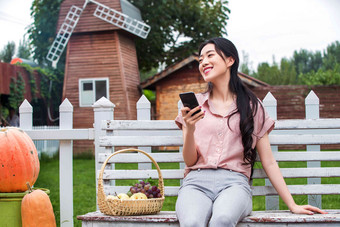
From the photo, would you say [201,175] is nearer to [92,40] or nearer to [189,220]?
[189,220]

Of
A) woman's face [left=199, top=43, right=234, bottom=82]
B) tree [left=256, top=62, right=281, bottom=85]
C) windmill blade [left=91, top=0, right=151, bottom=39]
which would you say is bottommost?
woman's face [left=199, top=43, right=234, bottom=82]

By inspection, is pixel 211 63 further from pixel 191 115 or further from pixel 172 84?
pixel 172 84

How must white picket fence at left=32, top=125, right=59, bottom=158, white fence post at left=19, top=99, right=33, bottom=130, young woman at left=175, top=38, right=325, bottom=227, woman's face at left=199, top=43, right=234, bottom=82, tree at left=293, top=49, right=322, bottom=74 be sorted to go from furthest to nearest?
tree at left=293, top=49, right=322, bottom=74, white picket fence at left=32, top=125, right=59, bottom=158, white fence post at left=19, top=99, right=33, bottom=130, woman's face at left=199, top=43, right=234, bottom=82, young woman at left=175, top=38, right=325, bottom=227

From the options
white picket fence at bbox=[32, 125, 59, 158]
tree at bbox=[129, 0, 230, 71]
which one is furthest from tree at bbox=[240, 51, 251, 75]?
white picket fence at bbox=[32, 125, 59, 158]

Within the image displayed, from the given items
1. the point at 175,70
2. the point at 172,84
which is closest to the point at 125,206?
the point at 175,70

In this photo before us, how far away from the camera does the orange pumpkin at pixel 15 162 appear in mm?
3697

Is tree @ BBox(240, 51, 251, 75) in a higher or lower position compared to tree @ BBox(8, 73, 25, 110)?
higher

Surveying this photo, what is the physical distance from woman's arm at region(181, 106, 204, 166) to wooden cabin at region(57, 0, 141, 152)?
15802 mm

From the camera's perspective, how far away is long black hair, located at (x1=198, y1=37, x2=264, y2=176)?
10.7ft

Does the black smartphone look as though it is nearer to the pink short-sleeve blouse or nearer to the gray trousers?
the pink short-sleeve blouse

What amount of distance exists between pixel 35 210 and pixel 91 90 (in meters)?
16.5

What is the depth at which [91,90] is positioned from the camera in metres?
19.7

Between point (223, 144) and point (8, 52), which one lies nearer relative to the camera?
point (223, 144)

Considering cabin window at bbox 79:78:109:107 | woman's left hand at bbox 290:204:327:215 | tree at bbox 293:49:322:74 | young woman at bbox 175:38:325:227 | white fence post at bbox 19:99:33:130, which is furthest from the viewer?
Answer: tree at bbox 293:49:322:74
